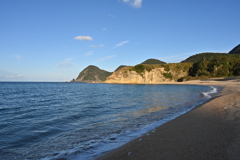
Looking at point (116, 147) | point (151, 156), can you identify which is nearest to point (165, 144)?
point (151, 156)

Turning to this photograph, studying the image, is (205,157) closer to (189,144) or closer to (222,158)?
(222,158)

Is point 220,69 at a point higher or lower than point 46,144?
higher

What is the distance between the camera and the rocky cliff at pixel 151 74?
109188mm

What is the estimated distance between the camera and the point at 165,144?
5.50m

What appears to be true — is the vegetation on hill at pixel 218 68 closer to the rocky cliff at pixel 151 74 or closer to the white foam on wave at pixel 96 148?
the rocky cliff at pixel 151 74

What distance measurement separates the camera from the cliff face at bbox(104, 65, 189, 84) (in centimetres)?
10906

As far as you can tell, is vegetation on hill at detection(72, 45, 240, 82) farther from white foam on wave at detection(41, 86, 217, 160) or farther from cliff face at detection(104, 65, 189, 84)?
white foam on wave at detection(41, 86, 217, 160)

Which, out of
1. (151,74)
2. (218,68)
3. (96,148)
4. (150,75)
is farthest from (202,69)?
(96,148)

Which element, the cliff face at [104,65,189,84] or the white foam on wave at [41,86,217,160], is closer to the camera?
the white foam on wave at [41,86,217,160]

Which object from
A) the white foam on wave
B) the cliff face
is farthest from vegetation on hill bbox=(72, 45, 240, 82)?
the white foam on wave

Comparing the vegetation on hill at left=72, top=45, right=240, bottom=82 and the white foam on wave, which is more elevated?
the vegetation on hill at left=72, top=45, right=240, bottom=82

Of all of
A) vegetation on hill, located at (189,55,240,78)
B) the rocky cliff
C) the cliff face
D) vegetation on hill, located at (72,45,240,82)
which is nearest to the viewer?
vegetation on hill, located at (189,55,240,78)

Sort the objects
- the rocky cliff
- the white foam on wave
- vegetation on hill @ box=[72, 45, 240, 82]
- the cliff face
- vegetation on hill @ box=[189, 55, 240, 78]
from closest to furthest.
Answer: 1. the white foam on wave
2. vegetation on hill @ box=[189, 55, 240, 78]
3. vegetation on hill @ box=[72, 45, 240, 82]
4. the cliff face
5. the rocky cliff

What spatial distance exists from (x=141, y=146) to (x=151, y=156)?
1006 millimetres
